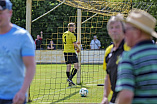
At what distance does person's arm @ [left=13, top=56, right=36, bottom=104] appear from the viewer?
3.72 meters

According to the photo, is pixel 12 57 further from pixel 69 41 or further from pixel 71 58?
pixel 71 58

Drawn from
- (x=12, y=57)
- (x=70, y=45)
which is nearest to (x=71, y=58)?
(x=70, y=45)

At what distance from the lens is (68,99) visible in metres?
9.51

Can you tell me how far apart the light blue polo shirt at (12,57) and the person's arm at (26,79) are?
64mm

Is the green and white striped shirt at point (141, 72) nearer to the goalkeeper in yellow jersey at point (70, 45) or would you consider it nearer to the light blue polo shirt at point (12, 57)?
the light blue polo shirt at point (12, 57)

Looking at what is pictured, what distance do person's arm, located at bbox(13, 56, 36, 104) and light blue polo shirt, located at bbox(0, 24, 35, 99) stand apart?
0.21 ft

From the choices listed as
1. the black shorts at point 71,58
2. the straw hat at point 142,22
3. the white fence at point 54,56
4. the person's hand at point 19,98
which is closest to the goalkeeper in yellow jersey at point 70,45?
the black shorts at point 71,58

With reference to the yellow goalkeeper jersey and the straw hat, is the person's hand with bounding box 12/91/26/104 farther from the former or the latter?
the yellow goalkeeper jersey

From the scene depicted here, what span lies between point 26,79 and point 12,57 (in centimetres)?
30

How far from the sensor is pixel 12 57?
3898 millimetres

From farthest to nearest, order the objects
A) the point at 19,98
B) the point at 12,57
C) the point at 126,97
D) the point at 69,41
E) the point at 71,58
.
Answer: the point at 71,58 → the point at 69,41 → the point at 12,57 → the point at 19,98 → the point at 126,97

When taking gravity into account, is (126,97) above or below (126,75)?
below

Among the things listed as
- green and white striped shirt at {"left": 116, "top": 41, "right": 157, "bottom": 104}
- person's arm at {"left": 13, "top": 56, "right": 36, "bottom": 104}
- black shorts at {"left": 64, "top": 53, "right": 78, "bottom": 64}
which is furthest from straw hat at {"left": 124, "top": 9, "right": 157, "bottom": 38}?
black shorts at {"left": 64, "top": 53, "right": 78, "bottom": 64}

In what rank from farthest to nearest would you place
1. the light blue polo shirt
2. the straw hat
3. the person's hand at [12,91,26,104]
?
1. the light blue polo shirt
2. the person's hand at [12,91,26,104]
3. the straw hat
